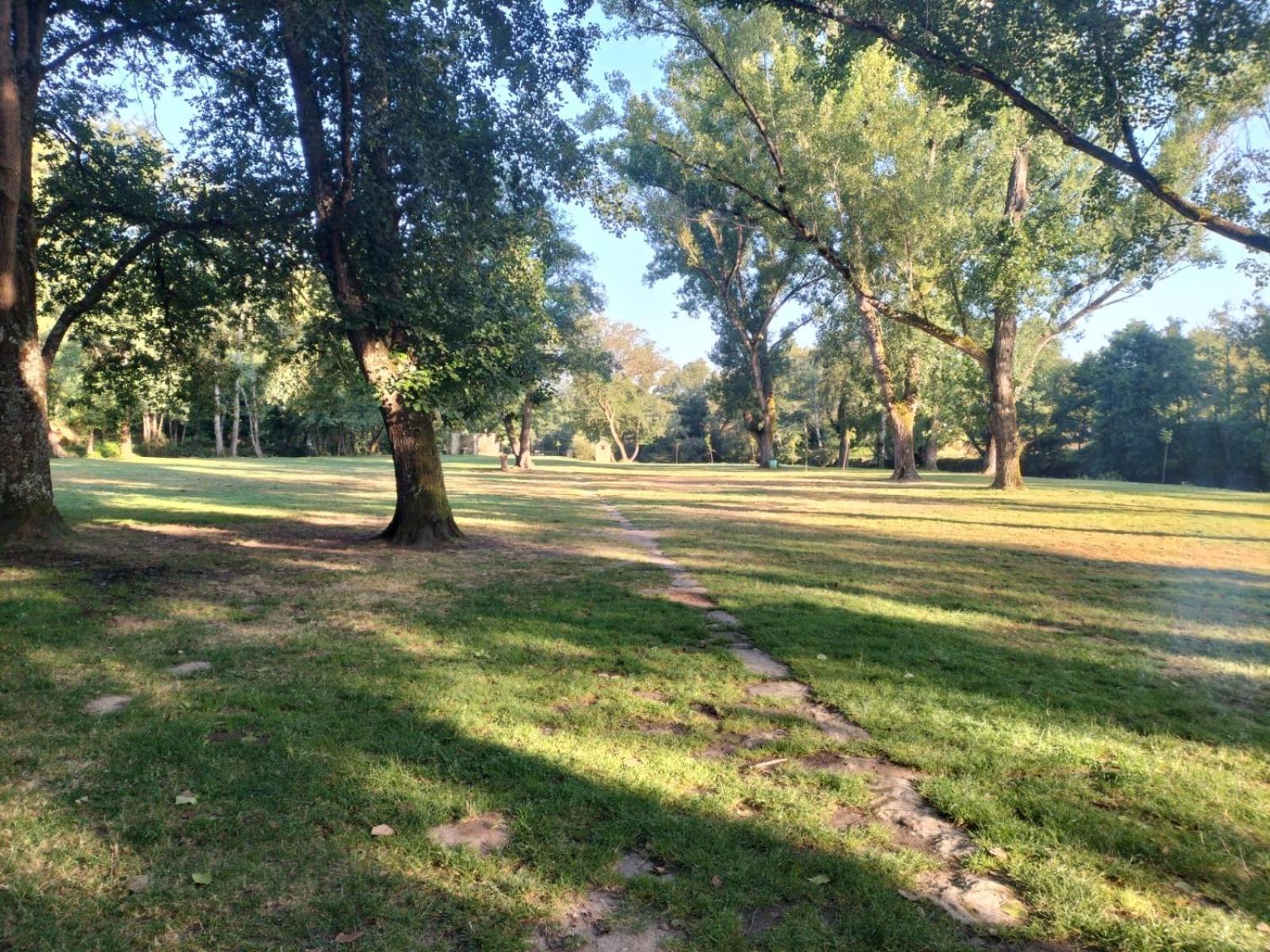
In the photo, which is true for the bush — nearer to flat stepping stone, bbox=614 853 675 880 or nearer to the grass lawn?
the grass lawn

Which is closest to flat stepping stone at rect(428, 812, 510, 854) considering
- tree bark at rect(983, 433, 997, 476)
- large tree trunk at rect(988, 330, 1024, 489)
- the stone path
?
the stone path

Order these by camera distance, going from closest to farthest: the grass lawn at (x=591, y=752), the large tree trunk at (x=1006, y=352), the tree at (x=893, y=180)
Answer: the grass lawn at (x=591, y=752)
the tree at (x=893, y=180)
the large tree trunk at (x=1006, y=352)

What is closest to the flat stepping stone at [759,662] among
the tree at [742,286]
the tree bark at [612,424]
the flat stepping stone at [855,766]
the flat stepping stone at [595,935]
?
the flat stepping stone at [855,766]

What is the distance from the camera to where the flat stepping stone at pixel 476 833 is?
2.69 meters

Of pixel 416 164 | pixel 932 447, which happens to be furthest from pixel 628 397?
pixel 416 164

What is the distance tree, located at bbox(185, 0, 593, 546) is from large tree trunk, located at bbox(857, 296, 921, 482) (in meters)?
17.7

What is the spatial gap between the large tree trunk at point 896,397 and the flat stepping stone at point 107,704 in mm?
24206

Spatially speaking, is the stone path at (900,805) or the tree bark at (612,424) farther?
the tree bark at (612,424)

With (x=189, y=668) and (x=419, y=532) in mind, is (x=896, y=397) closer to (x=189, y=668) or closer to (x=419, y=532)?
(x=419, y=532)

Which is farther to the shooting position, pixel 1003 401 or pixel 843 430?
pixel 843 430

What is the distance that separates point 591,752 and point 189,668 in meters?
2.89

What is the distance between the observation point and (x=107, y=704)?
3977 millimetres

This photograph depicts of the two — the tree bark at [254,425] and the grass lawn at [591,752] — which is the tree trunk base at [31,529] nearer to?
the grass lawn at [591,752]

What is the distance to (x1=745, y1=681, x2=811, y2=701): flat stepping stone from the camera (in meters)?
4.39
